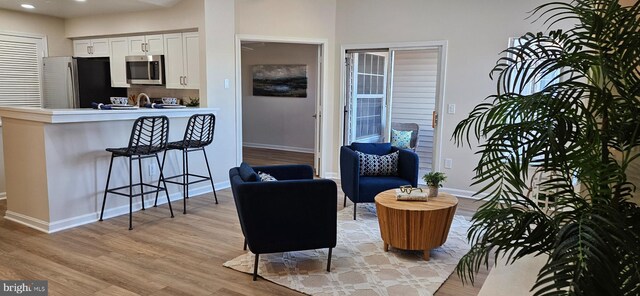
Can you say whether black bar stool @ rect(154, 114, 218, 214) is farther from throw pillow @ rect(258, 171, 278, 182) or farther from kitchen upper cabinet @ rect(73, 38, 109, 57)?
kitchen upper cabinet @ rect(73, 38, 109, 57)

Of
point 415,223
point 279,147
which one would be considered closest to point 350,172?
point 415,223

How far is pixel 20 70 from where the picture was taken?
6.25 meters

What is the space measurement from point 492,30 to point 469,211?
7.00 feet

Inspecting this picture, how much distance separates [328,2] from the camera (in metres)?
5.89

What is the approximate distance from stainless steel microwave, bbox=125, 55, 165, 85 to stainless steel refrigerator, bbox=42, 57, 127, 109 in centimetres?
60

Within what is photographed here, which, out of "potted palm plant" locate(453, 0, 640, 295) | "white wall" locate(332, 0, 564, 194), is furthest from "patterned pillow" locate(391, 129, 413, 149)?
"potted palm plant" locate(453, 0, 640, 295)

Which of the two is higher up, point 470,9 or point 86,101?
point 470,9

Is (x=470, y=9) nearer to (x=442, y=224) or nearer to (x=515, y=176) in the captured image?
(x=442, y=224)

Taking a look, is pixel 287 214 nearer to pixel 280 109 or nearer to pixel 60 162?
pixel 60 162

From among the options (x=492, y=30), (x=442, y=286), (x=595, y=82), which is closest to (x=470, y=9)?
(x=492, y=30)

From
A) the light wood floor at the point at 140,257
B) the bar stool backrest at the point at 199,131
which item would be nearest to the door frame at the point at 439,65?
the bar stool backrest at the point at 199,131

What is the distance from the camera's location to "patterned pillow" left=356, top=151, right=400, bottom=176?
444 cm

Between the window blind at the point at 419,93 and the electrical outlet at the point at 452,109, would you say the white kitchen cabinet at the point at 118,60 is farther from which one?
the electrical outlet at the point at 452,109

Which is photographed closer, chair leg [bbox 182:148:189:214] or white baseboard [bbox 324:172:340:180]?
chair leg [bbox 182:148:189:214]
